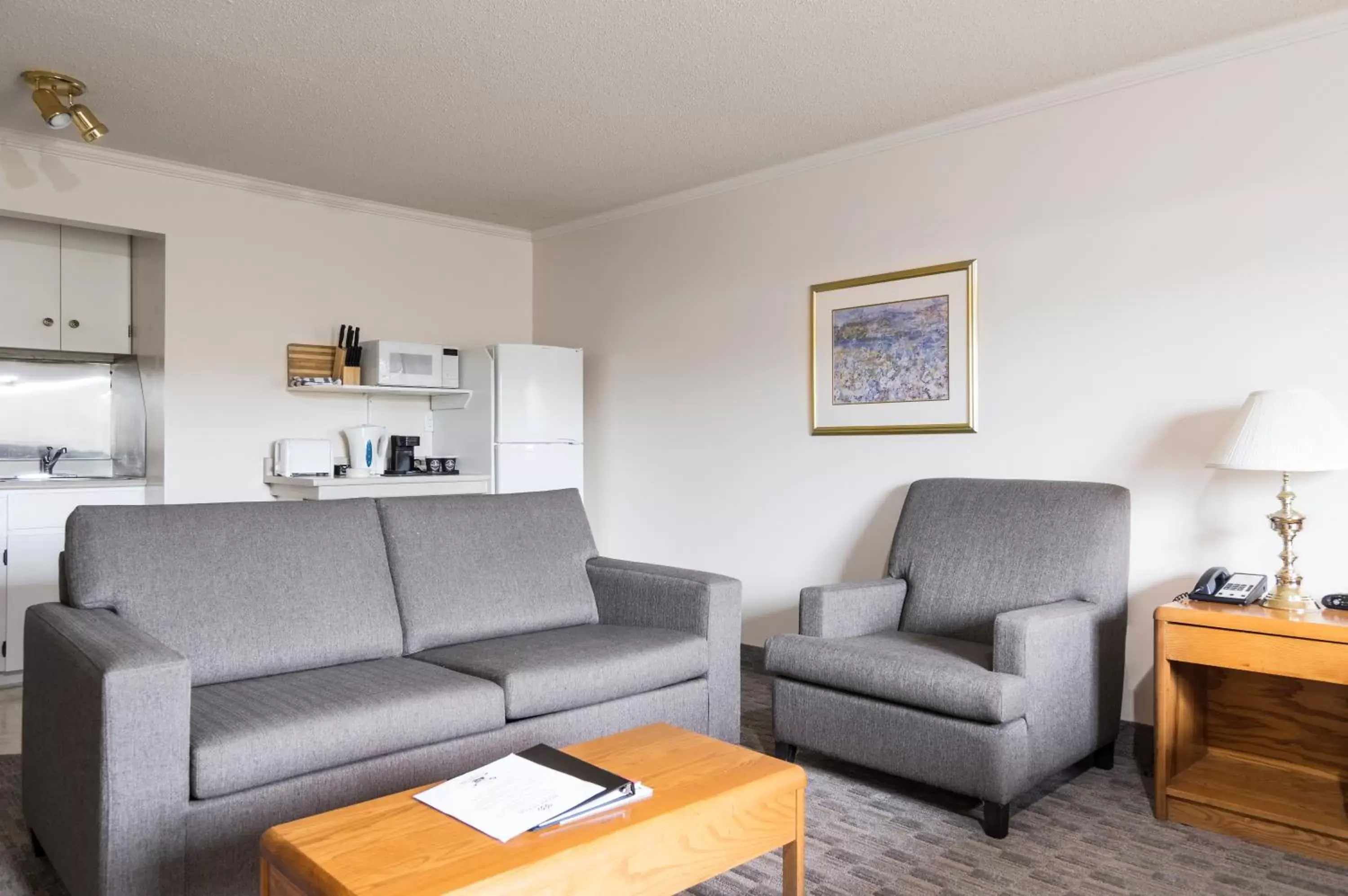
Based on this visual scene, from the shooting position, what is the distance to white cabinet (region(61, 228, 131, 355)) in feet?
15.5

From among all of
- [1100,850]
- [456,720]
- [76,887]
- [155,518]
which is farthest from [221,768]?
[1100,850]

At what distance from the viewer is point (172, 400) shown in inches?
178

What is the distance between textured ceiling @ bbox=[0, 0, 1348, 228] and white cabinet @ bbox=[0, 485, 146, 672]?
1619mm

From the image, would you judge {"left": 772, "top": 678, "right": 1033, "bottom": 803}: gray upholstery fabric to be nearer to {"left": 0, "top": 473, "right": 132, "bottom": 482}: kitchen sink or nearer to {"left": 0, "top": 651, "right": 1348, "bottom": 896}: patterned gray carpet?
{"left": 0, "top": 651, "right": 1348, "bottom": 896}: patterned gray carpet

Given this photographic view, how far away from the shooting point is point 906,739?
2.70 meters

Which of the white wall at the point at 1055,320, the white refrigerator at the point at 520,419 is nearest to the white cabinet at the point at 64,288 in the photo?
the white refrigerator at the point at 520,419

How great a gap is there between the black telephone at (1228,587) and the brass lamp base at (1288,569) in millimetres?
40

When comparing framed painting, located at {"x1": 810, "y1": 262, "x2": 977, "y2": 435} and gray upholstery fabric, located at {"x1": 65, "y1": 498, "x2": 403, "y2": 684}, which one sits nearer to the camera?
gray upholstery fabric, located at {"x1": 65, "y1": 498, "x2": 403, "y2": 684}

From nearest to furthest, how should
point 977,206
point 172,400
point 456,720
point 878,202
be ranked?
point 456,720 < point 977,206 < point 878,202 < point 172,400

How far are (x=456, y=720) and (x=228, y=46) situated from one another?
2.44m

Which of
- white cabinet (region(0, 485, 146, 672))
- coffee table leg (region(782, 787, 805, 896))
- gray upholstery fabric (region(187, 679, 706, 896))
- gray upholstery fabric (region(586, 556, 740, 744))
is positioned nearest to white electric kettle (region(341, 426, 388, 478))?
white cabinet (region(0, 485, 146, 672))

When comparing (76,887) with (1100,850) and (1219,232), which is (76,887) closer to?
(1100,850)

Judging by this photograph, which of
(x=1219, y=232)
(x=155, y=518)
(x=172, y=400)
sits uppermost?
(x=1219, y=232)

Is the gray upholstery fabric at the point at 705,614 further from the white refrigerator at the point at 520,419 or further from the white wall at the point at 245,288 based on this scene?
the white wall at the point at 245,288
